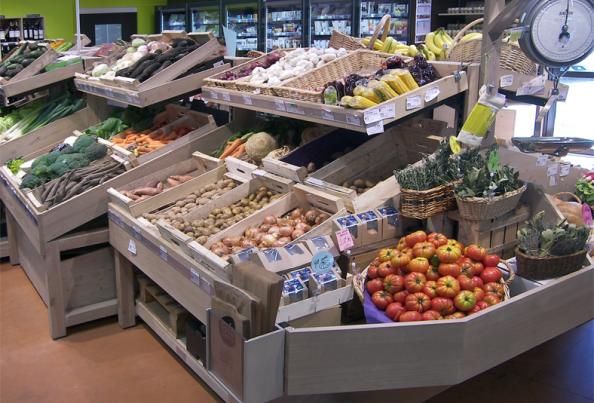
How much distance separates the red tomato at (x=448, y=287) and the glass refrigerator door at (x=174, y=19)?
1051 centimetres

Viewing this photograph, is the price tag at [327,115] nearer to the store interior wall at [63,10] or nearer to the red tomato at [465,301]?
the red tomato at [465,301]

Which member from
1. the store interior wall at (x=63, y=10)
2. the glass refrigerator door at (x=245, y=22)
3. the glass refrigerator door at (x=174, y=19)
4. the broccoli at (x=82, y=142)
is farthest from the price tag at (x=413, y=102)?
the store interior wall at (x=63, y=10)

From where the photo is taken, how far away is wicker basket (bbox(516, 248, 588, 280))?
8.09 ft

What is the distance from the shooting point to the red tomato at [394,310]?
91.7 inches

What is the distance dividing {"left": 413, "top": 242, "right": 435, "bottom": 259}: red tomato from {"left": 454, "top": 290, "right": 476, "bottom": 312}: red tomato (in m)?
0.23

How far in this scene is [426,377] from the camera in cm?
223

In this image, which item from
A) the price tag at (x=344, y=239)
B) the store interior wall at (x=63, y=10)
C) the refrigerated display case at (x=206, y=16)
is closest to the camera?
the price tag at (x=344, y=239)

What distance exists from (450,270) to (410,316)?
281 millimetres

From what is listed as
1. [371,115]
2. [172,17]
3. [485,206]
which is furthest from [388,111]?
[172,17]

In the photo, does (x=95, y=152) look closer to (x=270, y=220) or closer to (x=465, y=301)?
(x=270, y=220)

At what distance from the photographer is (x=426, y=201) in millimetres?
2705

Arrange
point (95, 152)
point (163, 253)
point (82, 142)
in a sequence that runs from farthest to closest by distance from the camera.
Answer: point (82, 142)
point (95, 152)
point (163, 253)

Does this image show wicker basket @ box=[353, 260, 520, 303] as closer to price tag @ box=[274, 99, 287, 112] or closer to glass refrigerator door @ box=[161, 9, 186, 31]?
price tag @ box=[274, 99, 287, 112]

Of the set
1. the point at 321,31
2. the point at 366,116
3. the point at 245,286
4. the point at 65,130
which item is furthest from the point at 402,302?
the point at 321,31
